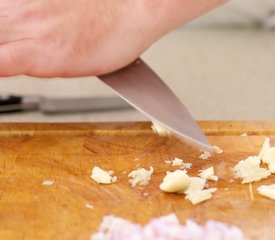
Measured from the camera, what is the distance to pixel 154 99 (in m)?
0.87

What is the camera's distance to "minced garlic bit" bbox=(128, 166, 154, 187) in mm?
753

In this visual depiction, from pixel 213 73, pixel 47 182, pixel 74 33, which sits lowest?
pixel 213 73

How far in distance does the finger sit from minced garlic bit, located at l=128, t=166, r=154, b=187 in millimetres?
244

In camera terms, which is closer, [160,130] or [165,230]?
[165,230]

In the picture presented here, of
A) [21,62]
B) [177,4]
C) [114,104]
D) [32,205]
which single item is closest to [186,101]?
[114,104]

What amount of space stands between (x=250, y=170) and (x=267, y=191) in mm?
62

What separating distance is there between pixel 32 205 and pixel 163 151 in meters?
0.22

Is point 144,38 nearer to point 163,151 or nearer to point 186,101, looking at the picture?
point 163,151

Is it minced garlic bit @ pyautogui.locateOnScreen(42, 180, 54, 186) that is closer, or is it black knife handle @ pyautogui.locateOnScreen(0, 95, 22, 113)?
minced garlic bit @ pyautogui.locateOnScreen(42, 180, 54, 186)

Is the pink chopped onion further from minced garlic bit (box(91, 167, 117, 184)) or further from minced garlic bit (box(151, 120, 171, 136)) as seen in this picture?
minced garlic bit (box(151, 120, 171, 136))

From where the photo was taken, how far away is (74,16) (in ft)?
2.98

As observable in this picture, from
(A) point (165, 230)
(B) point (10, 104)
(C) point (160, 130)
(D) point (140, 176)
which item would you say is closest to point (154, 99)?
(C) point (160, 130)

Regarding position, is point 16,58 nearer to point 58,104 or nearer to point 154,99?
point 154,99

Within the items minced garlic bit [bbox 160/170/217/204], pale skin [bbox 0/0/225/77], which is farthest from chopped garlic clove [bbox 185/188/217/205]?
pale skin [bbox 0/0/225/77]
